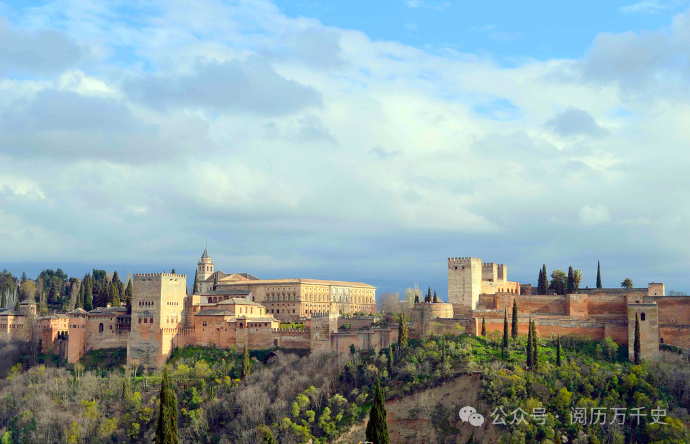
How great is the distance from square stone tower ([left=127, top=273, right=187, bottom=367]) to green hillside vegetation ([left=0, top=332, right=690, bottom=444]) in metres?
1.40

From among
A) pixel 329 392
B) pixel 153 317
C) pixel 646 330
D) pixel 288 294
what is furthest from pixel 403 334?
pixel 288 294

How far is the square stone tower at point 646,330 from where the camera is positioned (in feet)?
185

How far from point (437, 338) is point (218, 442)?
18.3 metres

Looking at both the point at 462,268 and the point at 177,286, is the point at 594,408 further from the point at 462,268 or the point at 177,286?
the point at 177,286

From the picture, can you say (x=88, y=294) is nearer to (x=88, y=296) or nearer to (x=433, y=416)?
(x=88, y=296)

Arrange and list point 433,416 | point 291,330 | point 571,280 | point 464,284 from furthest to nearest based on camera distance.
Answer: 1. point 571,280
2. point 464,284
3. point 291,330
4. point 433,416

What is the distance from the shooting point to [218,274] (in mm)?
96125

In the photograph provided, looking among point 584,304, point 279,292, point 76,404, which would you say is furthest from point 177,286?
point 584,304

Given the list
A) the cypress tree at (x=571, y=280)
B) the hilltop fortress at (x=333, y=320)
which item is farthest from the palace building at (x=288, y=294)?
the cypress tree at (x=571, y=280)

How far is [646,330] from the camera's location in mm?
56594

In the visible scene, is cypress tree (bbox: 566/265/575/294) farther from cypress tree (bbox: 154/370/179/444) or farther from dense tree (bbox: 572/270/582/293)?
cypress tree (bbox: 154/370/179/444)

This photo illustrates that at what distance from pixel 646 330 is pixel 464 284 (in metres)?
16.9

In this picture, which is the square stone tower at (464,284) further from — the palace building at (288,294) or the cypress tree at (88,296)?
the cypress tree at (88,296)

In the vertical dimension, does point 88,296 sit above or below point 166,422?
above
